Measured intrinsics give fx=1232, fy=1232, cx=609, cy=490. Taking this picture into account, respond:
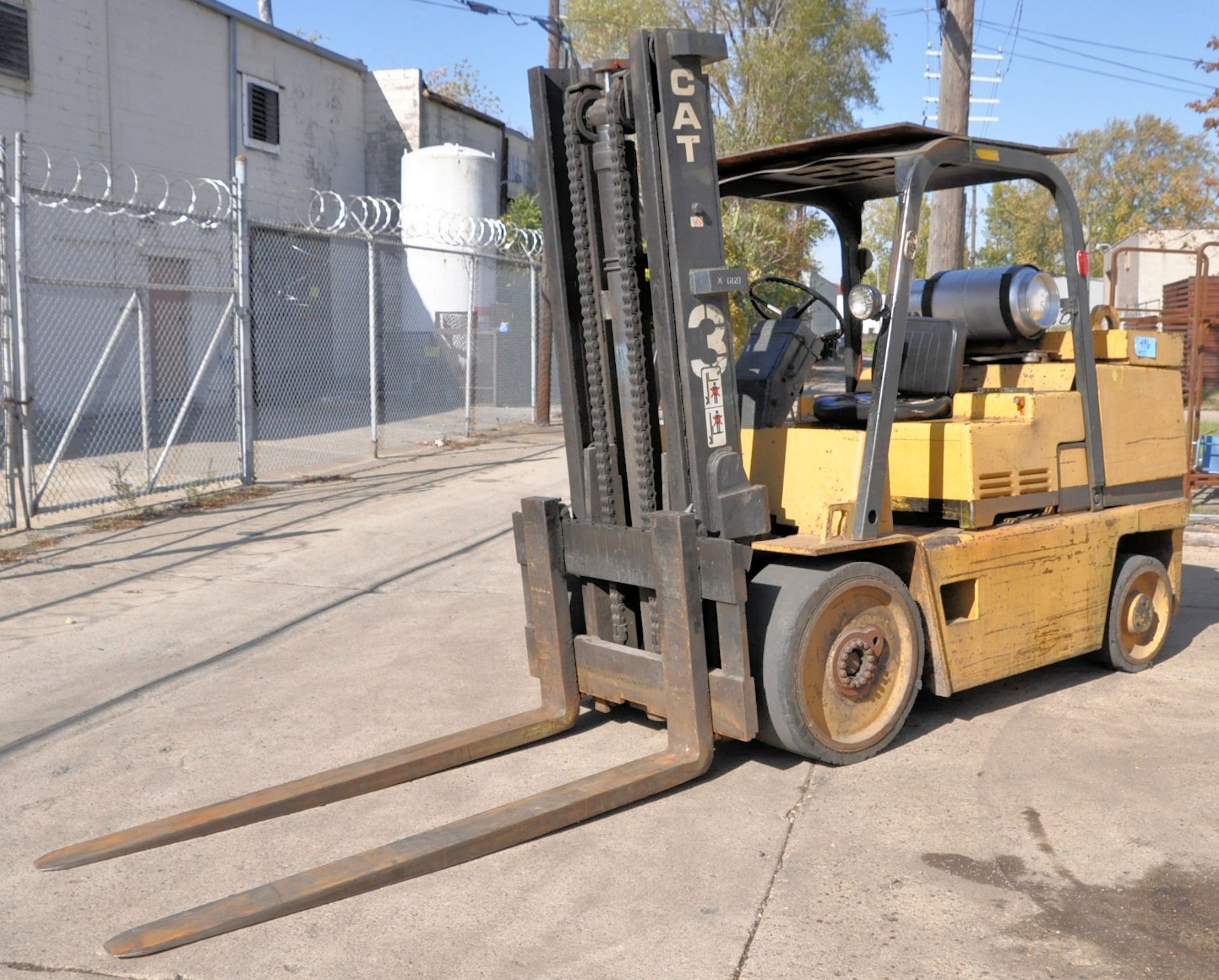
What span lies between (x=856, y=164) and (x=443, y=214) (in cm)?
1838

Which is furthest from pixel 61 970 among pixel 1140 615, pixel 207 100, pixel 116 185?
pixel 207 100

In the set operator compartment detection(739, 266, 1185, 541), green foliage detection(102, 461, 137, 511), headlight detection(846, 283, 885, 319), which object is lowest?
green foliage detection(102, 461, 137, 511)

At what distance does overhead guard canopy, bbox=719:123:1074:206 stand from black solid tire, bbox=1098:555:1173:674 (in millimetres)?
2196

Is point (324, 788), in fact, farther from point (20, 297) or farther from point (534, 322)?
point (534, 322)

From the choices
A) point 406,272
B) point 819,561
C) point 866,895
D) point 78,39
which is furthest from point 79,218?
point 866,895

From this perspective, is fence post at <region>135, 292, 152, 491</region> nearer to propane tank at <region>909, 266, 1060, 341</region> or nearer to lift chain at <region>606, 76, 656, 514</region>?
lift chain at <region>606, 76, 656, 514</region>

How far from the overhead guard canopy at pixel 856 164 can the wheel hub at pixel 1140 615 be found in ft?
7.88

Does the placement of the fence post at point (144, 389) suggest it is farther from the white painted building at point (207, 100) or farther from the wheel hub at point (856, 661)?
the wheel hub at point (856, 661)


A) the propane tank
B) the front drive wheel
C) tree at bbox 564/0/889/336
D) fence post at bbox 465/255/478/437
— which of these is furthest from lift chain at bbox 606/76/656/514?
tree at bbox 564/0/889/336

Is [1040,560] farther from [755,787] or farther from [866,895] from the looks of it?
[866,895]

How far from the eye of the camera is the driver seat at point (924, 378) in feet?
19.1

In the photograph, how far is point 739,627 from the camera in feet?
15.7

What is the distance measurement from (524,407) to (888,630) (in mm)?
15939

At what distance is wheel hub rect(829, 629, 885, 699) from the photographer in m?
5.12
